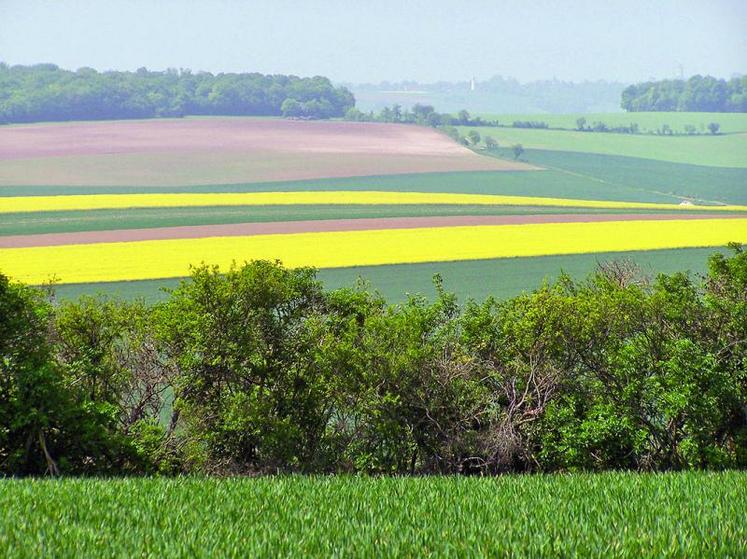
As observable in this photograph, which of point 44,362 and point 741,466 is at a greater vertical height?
point 44,362

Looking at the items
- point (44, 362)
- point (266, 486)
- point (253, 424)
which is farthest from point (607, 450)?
point (44, 362)

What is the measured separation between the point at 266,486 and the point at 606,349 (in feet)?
40.9

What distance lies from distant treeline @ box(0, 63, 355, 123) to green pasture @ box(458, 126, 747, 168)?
2763 cm

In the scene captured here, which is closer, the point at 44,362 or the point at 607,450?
the point at 44,362

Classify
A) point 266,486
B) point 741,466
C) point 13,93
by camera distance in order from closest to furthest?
1. point 266,486
2. point 741,466
3. point 13,93

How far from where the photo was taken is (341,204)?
3588 inches

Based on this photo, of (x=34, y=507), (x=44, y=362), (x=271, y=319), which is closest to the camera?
(x=34, y=507)

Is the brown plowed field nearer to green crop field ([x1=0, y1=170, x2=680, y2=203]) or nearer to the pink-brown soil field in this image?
green crop field ([x1=0, y1=170, x2=680, y2=203])

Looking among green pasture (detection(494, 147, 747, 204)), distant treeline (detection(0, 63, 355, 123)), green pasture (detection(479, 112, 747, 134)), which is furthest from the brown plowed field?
green pasture (detection(479, 112, 747, 134))

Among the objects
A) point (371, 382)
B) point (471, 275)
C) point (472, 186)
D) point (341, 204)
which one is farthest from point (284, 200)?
point (371, 382)

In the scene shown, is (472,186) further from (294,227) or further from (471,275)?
(471,275)

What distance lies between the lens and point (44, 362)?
2227 cm

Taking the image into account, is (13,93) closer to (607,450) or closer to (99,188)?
(99,188)

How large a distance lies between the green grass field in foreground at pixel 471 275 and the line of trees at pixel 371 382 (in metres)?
21.9
